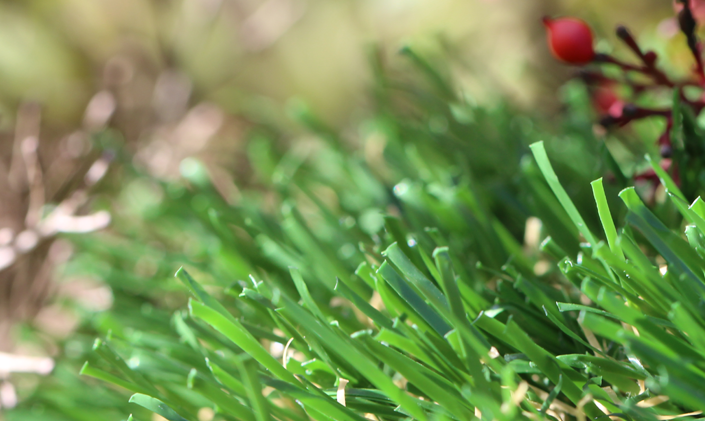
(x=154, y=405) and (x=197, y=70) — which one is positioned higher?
(x=197, y=70)

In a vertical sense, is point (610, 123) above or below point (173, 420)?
above

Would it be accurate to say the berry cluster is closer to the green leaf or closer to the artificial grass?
the artificial grass

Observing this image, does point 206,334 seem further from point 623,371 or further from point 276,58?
point 276,58

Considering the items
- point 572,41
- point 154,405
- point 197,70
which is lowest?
point 154,405

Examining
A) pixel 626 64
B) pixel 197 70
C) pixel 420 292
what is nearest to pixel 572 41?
pixel 626 64

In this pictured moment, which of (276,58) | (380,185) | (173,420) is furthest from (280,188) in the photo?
(276,58)

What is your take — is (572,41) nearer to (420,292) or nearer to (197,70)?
(420,292)
